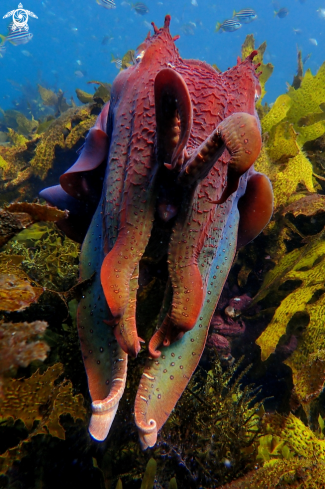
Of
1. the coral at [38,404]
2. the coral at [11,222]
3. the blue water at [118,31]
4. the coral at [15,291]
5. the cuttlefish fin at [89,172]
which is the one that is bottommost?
the coral at [38,404]

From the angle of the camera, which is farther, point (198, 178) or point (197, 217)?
point (197, 217)

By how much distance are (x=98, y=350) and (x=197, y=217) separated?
873mm

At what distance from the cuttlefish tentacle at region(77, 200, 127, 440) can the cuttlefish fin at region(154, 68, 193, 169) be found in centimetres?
66

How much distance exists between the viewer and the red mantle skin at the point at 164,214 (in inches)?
46.1

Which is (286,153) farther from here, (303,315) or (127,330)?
(127,330)

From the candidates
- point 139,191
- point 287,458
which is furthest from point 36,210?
point 287,458

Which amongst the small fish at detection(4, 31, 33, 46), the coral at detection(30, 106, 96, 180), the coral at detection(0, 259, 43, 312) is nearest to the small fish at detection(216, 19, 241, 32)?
the small fish at detection(4, 31, 33, 46)

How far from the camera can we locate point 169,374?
138cm

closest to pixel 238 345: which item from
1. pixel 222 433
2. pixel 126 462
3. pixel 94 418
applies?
pixel 222 433

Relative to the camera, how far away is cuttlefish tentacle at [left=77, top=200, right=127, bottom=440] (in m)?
1.18

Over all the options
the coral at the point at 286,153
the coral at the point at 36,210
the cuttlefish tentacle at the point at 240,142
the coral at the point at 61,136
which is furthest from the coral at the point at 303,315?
the coral at the point at 61,136

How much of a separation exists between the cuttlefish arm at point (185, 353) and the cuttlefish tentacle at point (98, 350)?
15cm

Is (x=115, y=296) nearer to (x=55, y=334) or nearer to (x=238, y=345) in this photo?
(x=55, y=334)

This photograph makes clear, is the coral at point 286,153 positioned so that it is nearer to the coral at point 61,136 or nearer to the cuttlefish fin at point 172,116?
the cuttlefish fin at point 172,116
